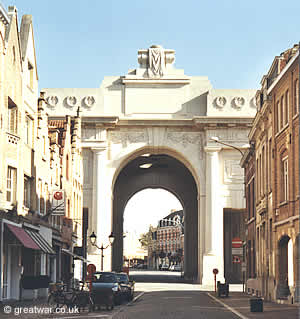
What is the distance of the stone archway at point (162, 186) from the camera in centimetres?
8375

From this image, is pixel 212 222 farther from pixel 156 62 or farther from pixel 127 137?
pixel 156 62

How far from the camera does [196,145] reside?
71.1 m

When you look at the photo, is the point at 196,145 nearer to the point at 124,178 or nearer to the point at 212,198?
the point at 212,198

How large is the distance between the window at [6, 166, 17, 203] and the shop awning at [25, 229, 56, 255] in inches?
102

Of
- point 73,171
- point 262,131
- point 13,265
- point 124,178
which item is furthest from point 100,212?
point 13,265

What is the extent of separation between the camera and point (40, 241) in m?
38.9

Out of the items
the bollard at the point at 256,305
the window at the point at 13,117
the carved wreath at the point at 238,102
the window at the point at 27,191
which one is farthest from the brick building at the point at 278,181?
the carved wreath at the point at 238,102

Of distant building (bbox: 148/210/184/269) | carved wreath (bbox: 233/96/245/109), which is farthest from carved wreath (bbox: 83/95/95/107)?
distant building (bbox: 148/210/184/269)

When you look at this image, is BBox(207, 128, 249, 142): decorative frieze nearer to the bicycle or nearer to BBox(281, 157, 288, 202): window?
BBox(281, 157, 288, 202): window

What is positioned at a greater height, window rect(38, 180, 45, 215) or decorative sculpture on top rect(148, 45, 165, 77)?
decorative sculpture on top rect(148, 45, 165, 77)

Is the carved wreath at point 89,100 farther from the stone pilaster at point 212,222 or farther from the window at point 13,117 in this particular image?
the window at point 13,117

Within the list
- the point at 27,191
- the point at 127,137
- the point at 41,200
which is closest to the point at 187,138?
the point at 127,137

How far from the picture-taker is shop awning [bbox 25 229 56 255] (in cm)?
3763

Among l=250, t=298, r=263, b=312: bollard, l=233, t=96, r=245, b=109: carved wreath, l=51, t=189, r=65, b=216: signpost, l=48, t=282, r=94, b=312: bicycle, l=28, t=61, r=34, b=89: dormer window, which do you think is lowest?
l=250, t=298, r=263, b=312: bollard
